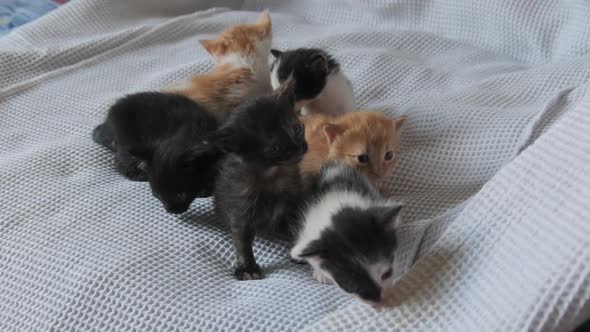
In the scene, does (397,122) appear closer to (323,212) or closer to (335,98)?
(335,98)

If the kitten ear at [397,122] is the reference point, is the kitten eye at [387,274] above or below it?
above

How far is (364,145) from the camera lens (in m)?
1.20

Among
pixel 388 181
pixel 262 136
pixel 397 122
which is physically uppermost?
pixel 262 136

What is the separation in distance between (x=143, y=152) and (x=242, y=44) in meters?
0.51

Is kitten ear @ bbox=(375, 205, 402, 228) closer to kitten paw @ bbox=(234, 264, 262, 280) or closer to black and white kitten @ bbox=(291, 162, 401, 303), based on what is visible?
black and white kitten @ bbox=(291, 162, 401, 303)

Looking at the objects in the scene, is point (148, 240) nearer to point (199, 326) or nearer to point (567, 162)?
point (199, 326)

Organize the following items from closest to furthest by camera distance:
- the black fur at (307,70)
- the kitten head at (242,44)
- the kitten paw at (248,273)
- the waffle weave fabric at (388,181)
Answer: the waffle weave fabric at (388,181) → the kitten paw at (248,273) → the black fur at (307,70) → the kitten head at (242,44)

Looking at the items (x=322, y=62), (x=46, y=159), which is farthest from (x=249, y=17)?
(x=46, y=159)

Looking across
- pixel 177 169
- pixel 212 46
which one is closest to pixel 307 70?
pixel 212 46

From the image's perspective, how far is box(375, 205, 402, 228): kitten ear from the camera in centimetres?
91

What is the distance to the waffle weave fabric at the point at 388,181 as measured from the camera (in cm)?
85

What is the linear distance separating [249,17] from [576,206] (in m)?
1.48

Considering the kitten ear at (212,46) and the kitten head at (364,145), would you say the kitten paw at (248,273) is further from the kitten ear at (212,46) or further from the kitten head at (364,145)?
the kitten ear at (212,46)

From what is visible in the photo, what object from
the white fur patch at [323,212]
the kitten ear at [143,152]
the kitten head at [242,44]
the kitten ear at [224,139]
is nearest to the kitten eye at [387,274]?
the white fur patch at [323,212]
